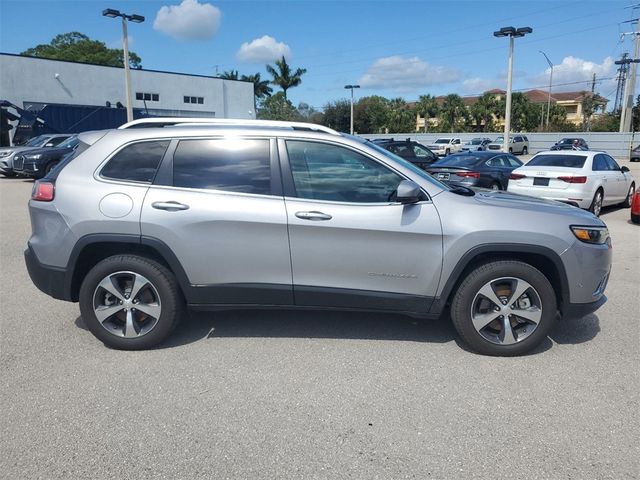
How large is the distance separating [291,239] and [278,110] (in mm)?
54537

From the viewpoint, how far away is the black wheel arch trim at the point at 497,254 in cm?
378

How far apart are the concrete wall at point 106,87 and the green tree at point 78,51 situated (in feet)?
91.4

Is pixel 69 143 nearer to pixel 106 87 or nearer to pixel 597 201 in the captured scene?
pixel 597 201

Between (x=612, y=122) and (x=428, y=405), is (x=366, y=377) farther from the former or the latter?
(x=612, y=122)

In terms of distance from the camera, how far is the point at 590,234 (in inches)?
154

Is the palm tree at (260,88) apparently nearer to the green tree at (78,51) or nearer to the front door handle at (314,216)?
the green tree at (78,51)

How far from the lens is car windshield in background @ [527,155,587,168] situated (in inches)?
433

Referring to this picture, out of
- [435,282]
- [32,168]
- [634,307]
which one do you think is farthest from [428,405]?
[32,168]

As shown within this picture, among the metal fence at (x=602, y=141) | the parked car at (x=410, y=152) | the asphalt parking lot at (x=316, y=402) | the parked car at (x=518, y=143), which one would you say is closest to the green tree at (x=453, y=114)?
the metal fence at (x=602, y=141)

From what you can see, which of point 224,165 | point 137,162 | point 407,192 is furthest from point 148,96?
point 407,192

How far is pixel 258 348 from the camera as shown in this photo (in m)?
4.11

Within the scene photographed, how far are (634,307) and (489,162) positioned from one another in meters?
7.92

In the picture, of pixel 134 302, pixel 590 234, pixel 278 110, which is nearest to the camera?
pixel 590 234

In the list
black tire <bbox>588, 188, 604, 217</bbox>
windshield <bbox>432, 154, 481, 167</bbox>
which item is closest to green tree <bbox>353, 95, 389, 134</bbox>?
windshield <bbox>432, 154, 481, 167</bbox>
